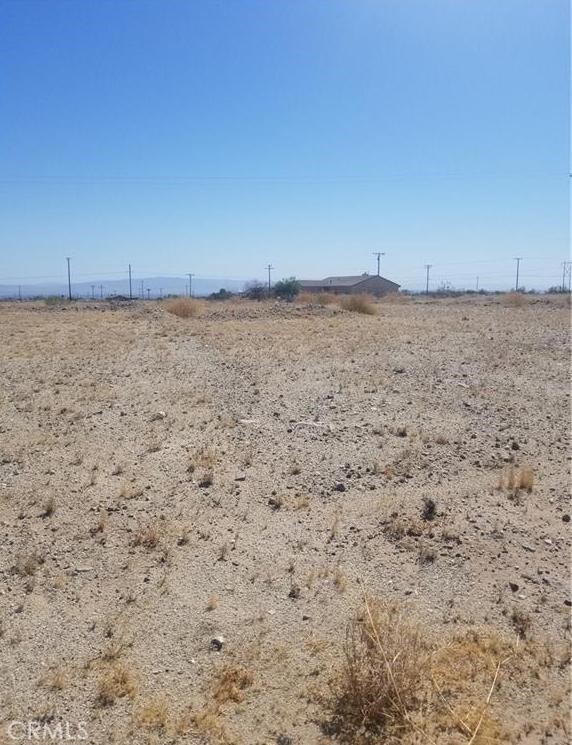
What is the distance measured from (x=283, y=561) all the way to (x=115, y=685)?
6.53ft

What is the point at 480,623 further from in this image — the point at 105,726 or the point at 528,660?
the point at 105,726

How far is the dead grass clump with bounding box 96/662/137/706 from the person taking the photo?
357 centimetres

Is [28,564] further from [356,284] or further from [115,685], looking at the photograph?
[356,284]

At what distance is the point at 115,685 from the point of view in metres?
3.66

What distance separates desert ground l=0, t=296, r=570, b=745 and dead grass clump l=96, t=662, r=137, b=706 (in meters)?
0.01

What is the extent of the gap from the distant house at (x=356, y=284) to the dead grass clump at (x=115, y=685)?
78.9 metres

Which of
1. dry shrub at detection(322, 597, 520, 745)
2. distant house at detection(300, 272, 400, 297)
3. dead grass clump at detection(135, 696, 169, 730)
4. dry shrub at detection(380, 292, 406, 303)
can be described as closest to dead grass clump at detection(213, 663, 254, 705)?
dead grass clump at detection(135, 696, 169, 730)

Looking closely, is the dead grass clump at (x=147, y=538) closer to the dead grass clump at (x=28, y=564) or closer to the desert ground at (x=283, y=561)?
the desert ground at (x=283, y=561)

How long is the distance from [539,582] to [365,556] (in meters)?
1.49

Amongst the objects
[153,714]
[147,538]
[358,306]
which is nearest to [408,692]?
[153,714]

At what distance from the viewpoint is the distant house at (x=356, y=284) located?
8369cm

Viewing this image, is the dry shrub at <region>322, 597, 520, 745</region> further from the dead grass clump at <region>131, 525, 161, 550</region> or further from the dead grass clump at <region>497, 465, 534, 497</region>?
the dead grass clump at <region>497, 465, 534, 497</region>

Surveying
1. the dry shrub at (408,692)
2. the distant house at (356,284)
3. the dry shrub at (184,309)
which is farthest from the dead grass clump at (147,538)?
the distant house at (356,284)

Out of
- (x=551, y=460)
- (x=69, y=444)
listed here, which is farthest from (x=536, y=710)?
(x=69, y=444)
